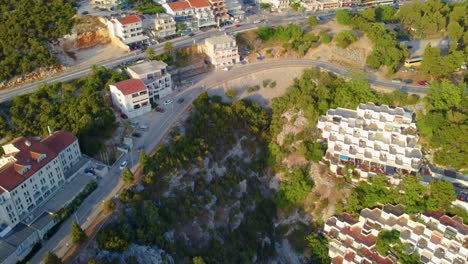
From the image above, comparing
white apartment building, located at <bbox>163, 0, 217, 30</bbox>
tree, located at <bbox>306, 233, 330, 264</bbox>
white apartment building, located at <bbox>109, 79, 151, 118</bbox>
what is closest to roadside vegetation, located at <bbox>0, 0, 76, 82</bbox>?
white apartment building, located at <bbox>109, 79, 151, 118</bbox>

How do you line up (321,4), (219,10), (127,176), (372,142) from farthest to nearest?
(321,4) → (219,10) → (372,142) → (127,176)

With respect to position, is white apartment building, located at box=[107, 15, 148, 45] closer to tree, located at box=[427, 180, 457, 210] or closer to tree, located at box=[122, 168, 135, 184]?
tree, located at box=[122, 168, 135, 184]

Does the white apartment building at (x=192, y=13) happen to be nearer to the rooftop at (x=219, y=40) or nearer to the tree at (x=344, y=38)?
the rooftop at (x=219, y=40)

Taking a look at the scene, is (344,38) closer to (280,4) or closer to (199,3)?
(280,4)

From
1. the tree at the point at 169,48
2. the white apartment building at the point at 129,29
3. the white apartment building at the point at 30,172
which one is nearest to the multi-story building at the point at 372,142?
the tree at the point at 169,48

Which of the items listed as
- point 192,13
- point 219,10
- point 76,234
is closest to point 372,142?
point 76,234
